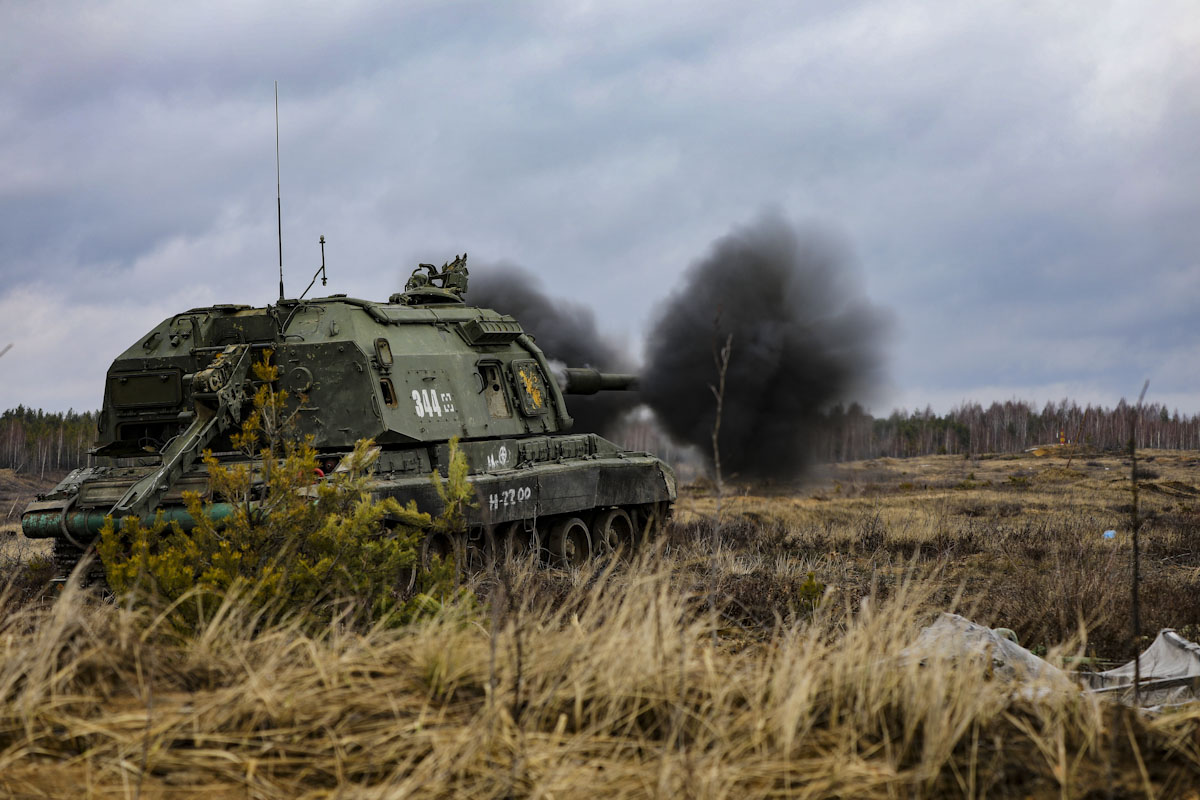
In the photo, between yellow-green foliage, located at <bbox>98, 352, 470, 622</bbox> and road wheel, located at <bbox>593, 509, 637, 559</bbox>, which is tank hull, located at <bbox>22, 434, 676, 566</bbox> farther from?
yellow-green foliage, located at <bbox>98, 352, 470, 622</bbox>

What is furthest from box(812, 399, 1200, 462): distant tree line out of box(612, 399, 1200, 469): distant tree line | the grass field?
the grass field

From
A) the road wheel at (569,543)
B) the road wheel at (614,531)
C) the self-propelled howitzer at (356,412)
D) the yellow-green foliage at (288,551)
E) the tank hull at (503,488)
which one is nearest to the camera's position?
the yellow-green foliage at (288,551)

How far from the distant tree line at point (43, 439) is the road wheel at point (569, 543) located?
35.8m

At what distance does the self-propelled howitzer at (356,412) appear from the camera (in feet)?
32.3

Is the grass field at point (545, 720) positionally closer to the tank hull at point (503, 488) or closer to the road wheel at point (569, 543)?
the tank hull at point (503, 488)

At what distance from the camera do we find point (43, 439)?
4950 cm

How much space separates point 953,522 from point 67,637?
14847 millimetres

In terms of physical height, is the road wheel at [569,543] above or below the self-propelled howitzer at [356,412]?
below

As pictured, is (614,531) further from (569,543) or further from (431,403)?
(431,403)

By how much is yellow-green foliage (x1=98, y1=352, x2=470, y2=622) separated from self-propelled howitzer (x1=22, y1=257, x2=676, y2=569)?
2044 mm

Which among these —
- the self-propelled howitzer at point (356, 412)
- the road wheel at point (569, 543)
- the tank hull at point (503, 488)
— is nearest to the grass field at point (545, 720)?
the tank hull at point (503, 488)

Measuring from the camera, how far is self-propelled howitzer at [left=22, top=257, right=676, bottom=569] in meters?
9.86

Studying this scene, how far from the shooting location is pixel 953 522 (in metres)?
17.3

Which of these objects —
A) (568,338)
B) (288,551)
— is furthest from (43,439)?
(288,551)
